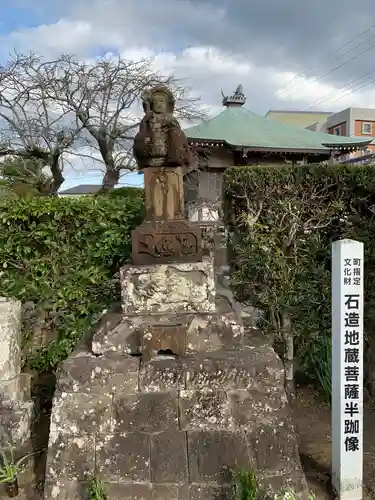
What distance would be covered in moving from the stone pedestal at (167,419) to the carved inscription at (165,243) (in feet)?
1.56

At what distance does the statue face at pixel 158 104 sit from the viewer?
2.94 metres

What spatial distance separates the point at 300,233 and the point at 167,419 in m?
2.43

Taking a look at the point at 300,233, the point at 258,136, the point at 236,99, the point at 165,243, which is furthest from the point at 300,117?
the point at 165,243

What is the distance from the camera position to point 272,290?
4.22 metres

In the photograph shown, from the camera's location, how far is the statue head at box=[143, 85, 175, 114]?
2.94 metres

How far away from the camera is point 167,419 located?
243cm

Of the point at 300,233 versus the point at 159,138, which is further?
the point at 300,233

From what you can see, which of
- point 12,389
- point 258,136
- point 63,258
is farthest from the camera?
point 258,136

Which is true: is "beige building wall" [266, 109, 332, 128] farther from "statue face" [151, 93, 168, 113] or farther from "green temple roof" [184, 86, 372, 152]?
"statue face" [151, 93, 168, 113]

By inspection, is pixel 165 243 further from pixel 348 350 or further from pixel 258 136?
pixel 258 136

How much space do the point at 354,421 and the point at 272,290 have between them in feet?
5.70

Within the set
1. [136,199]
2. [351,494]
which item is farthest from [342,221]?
[351,494]

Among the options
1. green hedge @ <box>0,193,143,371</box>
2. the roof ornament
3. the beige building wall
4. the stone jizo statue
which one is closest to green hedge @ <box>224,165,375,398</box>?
green hedge @ <box>0,193,143,371</box>

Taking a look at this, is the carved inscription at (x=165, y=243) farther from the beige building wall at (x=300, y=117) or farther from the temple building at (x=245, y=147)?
the beige building wall at (x=300, y=117)
